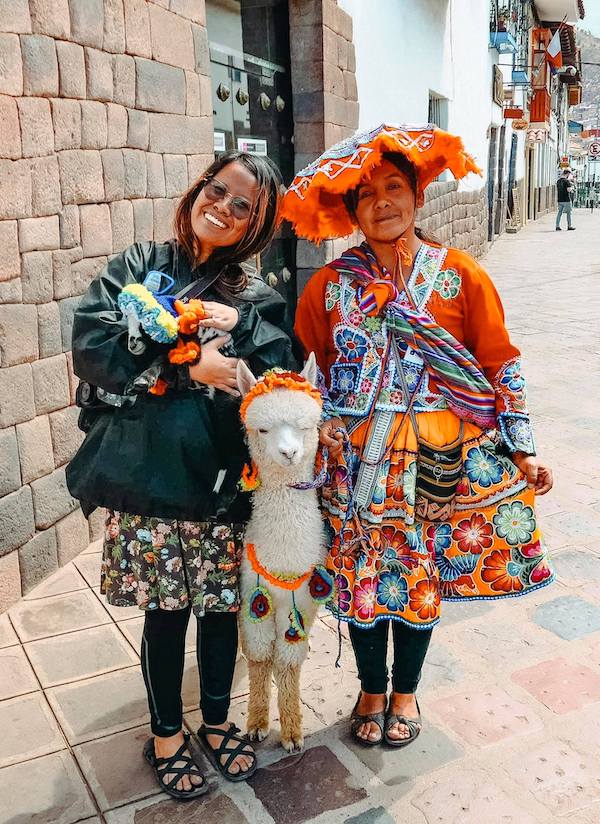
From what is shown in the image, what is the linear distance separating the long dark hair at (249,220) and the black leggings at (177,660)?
3.17 feet

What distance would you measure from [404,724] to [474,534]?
68 cm

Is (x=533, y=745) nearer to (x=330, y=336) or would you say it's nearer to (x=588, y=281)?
(x=330, y=336)

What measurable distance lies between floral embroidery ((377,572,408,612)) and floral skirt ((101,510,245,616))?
0.44 m

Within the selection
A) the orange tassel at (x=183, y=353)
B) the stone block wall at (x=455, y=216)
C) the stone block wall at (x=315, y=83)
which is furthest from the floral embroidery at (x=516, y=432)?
the stone block wall at (x=455, y=216)

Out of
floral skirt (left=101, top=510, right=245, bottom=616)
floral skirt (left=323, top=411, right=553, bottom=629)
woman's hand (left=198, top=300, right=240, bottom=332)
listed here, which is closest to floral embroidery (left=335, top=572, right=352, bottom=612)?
floral skirt (left=323, top=411, right=553, bottom=629)

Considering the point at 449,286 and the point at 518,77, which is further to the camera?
the point at 518,77

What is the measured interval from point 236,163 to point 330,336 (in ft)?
1.97

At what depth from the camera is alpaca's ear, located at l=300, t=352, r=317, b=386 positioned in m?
2.21

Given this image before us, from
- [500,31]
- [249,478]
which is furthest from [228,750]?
[500,31]

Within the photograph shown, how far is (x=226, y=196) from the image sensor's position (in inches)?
84.3

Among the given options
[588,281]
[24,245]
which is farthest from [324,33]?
[588,281]

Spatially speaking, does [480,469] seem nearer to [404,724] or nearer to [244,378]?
[244,378]

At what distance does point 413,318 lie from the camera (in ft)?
7.43

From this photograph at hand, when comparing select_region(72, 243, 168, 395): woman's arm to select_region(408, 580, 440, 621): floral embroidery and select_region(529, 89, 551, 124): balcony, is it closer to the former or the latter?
select_region(408, 580, 440, 621): floral embroidery
